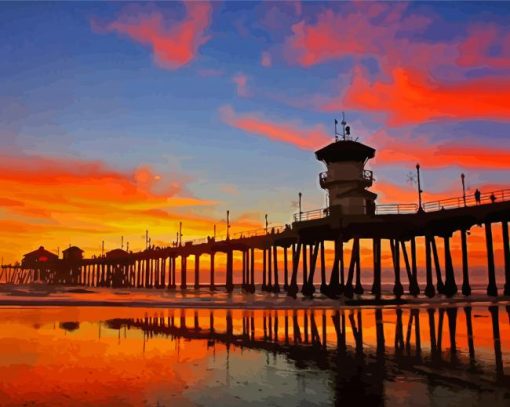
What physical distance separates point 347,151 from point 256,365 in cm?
3822

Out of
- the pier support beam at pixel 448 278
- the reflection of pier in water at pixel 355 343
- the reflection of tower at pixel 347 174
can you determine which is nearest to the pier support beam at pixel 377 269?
the reflection of tower at pixel 347 174

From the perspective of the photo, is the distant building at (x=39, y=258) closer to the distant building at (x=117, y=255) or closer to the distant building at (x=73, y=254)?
the distant building at (x=73, y=254)

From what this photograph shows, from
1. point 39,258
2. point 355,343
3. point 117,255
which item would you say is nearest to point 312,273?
point 355,343

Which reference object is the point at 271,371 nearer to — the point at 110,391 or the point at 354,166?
the point at 110,391

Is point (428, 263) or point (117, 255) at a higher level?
point (117, 255)

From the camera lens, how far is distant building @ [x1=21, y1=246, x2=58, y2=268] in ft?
498

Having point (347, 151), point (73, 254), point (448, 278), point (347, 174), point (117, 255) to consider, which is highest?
point (347, 151)

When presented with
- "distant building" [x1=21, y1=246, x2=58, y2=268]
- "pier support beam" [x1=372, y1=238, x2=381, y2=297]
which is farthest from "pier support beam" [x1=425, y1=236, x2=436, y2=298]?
"distant building" [x1=21, y1=246, x2=58, y2=268]

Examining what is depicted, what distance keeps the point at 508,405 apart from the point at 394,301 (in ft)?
110

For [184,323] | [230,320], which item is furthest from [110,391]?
[230,320]

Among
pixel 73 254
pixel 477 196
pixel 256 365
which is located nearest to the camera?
pixel 256 365

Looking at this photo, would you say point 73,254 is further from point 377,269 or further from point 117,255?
point 377,269

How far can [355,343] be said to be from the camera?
15672 mm

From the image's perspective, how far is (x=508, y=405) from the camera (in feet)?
26.0
